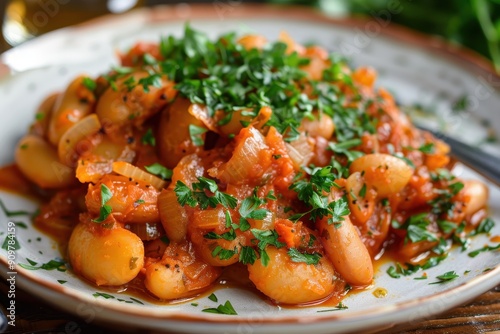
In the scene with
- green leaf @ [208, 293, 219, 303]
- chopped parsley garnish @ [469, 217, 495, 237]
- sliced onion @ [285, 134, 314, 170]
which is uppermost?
sliced onion @ [285, 134, 314, 170]

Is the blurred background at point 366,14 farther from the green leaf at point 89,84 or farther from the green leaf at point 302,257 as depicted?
the green leaf at point 302,257

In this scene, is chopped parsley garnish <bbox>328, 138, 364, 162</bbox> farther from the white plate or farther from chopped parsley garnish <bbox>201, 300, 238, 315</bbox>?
chopped parsley garnish <bbox>201, 300, 238, 315</bbox>

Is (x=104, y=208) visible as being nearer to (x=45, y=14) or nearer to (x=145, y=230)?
(x=145, y=230)

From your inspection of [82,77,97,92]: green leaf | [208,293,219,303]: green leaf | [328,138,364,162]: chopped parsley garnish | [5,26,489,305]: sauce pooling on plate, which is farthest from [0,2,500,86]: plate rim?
[208,293,219,303]: green leaf

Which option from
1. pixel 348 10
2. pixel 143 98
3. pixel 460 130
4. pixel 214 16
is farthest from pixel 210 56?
pixel 348 10

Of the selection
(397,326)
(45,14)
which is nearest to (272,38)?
(45,14)

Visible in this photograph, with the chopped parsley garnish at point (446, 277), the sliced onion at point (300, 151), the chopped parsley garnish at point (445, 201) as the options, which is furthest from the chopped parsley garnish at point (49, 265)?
the chopped parsley garnish at point (445, 201)
